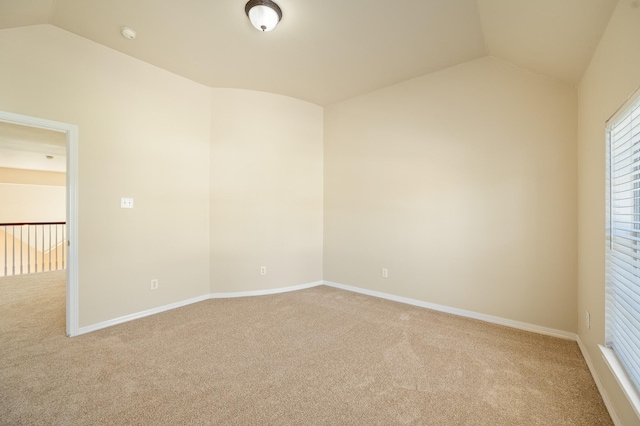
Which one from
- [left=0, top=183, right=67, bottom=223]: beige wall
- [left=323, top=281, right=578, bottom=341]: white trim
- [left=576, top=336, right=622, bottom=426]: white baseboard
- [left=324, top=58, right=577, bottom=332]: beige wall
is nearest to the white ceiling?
[left=0, top=183, right=67, bottom=223]: beige wall

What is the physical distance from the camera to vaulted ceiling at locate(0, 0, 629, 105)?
1929 mm

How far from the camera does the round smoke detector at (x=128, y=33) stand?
2400 millimetres

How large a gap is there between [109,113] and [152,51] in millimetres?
813

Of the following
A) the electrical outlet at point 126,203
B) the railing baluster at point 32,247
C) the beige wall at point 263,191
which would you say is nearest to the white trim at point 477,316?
the beige wall at point 263,191

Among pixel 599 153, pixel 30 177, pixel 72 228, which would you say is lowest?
pixel 72 228

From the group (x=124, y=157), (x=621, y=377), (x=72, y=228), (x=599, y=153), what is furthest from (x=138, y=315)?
(x=599, y=153)

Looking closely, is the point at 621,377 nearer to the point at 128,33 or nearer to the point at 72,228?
the point at 72,228

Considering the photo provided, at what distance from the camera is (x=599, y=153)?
71.8 inches

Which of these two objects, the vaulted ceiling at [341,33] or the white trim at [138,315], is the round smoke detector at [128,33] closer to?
the vaulted ceiling at [341,33]

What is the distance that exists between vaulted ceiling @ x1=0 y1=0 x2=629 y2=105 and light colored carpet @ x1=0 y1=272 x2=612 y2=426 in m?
2.43

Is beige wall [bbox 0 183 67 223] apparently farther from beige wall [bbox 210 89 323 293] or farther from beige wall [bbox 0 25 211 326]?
beige wall [bbox 210 89 323 293]

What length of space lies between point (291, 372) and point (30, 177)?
1031 cm

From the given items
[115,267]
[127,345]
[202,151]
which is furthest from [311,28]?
[127,345]

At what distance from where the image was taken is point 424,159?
3.24 metres
